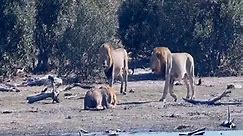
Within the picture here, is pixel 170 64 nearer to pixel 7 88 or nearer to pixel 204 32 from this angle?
pixel 7 88

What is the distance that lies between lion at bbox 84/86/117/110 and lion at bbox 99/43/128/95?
3432 millimetres

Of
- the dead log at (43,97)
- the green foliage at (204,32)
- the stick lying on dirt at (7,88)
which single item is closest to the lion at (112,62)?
the dead log at (43,97)

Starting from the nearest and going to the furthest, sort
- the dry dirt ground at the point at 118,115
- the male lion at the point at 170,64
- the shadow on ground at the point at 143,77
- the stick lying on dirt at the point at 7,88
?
the dry dirt ground at the point at 118,115 → the male lion at the point at 170,64 → the stick lying on dirt at the point at 7,88 → the shadow on ground at the point at 143,77

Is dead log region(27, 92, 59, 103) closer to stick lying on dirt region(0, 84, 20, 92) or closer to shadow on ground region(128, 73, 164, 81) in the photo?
stick lying on dirt region(0, 84, 20, 92)

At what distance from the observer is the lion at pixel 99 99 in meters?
25.5

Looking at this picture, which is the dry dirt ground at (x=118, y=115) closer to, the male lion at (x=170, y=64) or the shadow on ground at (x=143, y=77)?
the male lion at (x=170, y=64)

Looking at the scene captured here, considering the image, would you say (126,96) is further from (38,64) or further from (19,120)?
(38,64)

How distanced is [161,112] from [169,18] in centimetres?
1322

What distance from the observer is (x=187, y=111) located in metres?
25.6

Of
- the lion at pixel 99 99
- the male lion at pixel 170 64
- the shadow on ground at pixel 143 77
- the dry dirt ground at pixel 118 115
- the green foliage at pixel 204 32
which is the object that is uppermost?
the green foliage at pixel 204 32

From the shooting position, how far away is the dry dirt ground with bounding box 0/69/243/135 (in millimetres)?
23047

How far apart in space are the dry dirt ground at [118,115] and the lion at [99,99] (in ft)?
0.71

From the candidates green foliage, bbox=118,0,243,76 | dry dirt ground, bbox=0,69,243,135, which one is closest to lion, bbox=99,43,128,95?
dry dirt ground, bbox=0,69,243,135

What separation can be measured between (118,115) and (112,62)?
530cm
